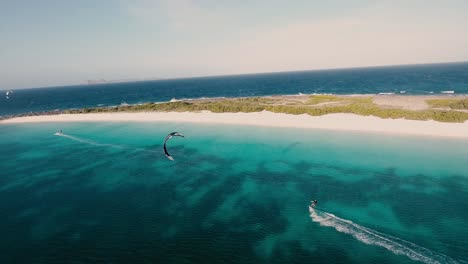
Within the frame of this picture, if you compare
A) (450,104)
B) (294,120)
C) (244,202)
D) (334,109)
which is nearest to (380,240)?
(244,202)

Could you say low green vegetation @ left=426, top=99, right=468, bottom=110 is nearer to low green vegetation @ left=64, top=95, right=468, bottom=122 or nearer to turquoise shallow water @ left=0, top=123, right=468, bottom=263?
low green vegetation @ left=64, top=95, right=468, bottom=122

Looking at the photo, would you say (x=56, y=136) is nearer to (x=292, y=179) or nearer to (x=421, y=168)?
(x=292, y=179)

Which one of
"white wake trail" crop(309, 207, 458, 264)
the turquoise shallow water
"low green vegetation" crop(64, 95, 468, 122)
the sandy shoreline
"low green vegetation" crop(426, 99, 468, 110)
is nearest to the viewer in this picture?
"white wake trail" crop(309, 207, 458, 264)

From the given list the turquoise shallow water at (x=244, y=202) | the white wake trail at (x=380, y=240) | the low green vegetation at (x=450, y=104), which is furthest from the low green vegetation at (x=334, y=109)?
the white wake trail at (x=380, y=240)

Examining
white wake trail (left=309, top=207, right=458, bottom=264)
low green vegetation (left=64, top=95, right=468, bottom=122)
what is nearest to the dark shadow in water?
white wake trail (left=309, top=207, right=458, bottom=264)

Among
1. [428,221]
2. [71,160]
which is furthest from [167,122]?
[428,221]

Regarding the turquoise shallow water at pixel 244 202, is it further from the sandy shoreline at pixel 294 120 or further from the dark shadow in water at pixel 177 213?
the sandy shoreline at pixel 294 120
